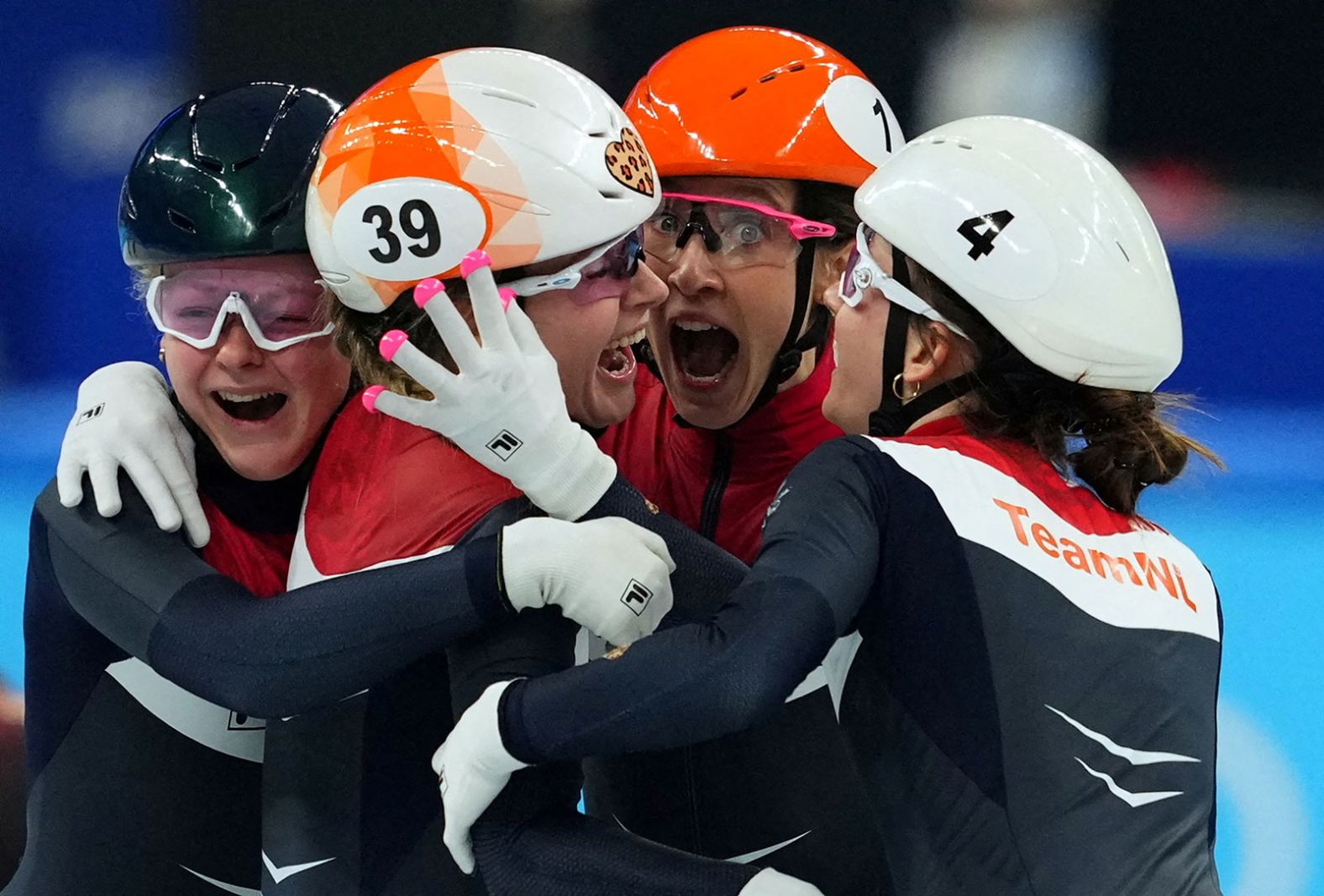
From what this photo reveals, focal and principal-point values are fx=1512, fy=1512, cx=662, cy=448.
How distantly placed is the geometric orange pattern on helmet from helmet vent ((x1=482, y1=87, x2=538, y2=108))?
74 mm

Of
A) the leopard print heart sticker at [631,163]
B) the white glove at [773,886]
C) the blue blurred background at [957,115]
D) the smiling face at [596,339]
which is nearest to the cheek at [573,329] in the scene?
the smiling face at [596,339]

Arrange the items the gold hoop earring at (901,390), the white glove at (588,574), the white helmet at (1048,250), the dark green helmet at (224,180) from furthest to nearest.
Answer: the dark green helmet at (224,180), the gold hoop earring at (901,390), the white helmet at (1048,250), the white glove at (588,574)

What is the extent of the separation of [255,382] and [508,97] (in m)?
0.88

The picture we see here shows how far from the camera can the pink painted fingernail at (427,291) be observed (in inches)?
109

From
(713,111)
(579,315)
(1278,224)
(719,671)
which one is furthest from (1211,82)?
(719,671)

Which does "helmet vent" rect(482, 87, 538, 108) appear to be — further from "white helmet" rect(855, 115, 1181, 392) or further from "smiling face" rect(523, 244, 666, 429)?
"white helmet" rect(855, 115, 1181, 392)

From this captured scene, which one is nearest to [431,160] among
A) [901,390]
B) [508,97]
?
[508,97]

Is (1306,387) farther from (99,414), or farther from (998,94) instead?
(99,414)

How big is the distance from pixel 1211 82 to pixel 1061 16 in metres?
1.36

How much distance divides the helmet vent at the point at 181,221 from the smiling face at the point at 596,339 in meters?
0.78

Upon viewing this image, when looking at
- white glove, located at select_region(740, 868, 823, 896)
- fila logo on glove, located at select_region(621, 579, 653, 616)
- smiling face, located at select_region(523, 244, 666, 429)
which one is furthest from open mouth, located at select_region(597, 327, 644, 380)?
white glove, located at select_region(740, 868, 823, 896)

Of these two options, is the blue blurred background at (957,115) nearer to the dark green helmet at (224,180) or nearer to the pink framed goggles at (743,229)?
the pink framed goggles at (743,229)

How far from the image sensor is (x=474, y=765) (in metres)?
2.62

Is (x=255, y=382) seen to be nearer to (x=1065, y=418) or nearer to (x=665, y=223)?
(x=665, y=223)
